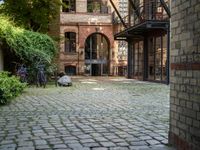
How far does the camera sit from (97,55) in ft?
151

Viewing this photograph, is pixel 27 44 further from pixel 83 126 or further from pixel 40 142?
pixel 40 142

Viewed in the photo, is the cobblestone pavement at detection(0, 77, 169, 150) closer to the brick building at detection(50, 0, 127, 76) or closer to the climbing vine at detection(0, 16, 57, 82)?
the climbing vine at detection(0, 16, 57, 82)

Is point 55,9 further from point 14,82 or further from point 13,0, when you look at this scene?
point 14,82

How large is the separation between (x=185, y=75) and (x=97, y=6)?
4010cm

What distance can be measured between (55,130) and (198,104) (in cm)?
331

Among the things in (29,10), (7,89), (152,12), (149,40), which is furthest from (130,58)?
(7,89)

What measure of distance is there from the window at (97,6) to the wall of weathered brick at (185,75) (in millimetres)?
38889

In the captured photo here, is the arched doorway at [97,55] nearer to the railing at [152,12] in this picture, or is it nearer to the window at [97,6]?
the window at [97,6]

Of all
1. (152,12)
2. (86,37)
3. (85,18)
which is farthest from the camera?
(86,37)

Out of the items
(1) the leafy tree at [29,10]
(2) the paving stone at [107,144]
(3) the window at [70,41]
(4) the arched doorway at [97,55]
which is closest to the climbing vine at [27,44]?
(1) the leafy tree at [29,10]

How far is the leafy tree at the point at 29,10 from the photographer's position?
2756 centimetres

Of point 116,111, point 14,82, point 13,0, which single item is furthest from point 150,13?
point 116,111

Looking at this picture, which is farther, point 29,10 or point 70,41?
point 70,41

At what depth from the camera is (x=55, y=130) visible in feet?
26.9
